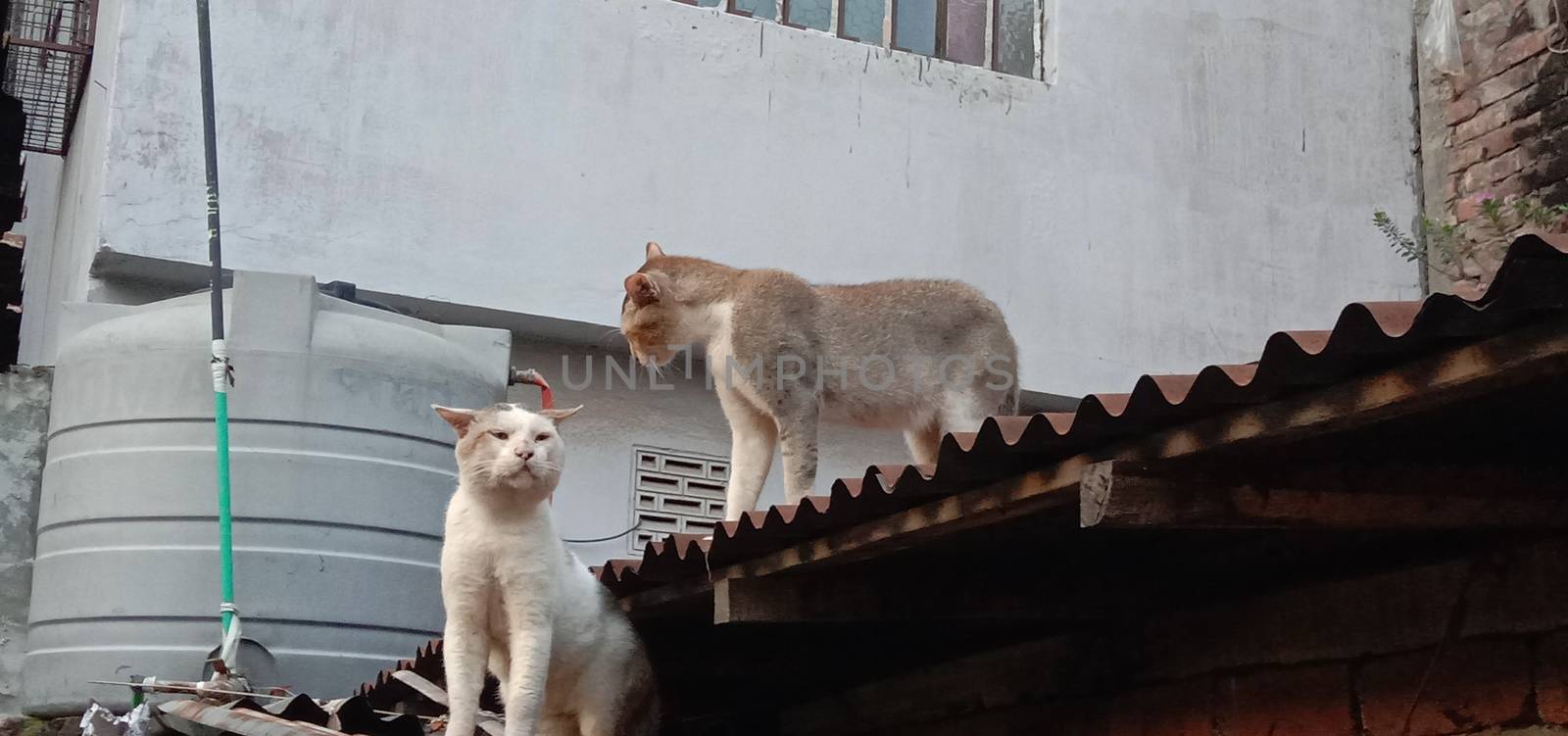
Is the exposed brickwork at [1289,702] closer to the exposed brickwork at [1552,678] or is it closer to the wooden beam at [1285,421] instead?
the exposed brickwork at [1552,678]

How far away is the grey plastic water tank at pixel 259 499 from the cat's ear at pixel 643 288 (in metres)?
1.37

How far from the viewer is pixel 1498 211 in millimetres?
9156

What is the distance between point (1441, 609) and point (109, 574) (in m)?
5.20

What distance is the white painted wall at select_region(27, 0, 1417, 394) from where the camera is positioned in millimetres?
8117

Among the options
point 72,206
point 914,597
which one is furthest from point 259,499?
point 72,206

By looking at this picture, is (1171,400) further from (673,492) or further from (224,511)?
(673,492)

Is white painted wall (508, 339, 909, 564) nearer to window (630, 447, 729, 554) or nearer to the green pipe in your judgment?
window (630, 447, 729, 554)

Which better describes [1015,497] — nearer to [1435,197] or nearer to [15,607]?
[15,607]

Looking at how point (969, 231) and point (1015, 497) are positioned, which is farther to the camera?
point (969, 231)

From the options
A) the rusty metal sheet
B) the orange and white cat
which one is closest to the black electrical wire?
the orange and white cat

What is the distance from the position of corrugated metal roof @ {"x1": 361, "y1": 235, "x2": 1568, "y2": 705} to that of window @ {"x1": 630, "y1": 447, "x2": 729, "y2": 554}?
440 cm

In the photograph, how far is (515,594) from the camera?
3.95m

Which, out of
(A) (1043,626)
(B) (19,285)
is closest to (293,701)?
(A) (1043,626)

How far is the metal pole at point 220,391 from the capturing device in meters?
6.02
